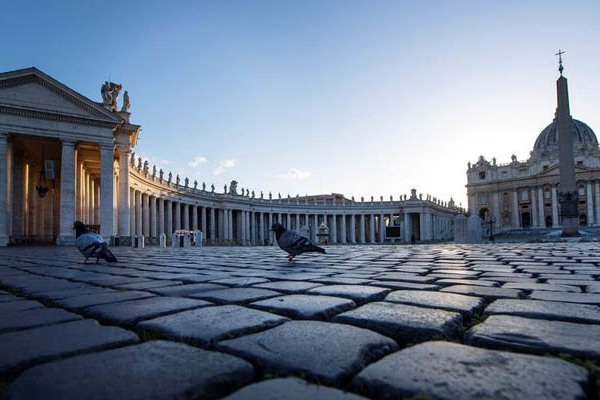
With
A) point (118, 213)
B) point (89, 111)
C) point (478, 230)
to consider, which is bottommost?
point (478, 230)

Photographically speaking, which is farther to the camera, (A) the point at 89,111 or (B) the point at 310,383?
(A) the point at 89,111

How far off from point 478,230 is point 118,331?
2687cm

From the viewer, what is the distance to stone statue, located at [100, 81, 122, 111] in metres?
28.0

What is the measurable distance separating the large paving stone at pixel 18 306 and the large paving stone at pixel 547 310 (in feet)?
10.1

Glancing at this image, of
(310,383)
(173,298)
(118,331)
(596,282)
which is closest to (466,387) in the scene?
(310,383)

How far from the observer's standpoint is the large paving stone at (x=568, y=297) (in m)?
2.80

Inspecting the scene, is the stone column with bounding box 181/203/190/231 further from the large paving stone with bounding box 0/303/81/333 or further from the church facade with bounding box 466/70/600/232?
the church facade with bounding box 466/70/600/232

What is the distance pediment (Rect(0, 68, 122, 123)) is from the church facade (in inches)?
2450

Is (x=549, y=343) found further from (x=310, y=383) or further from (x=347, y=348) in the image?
(x=310, y=383)

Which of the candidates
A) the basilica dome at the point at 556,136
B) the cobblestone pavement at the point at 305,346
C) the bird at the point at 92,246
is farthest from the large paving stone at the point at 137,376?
the basilica dome at the point at 556,136

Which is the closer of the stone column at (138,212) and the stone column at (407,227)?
the stone column at (138,212)

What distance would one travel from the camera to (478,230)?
25.8 m

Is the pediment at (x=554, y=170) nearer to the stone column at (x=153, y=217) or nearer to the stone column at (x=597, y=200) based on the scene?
the stone column at (x=597, y=200)

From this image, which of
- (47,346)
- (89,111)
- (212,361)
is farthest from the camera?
(89,111)
